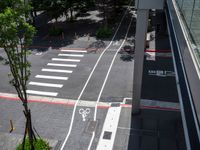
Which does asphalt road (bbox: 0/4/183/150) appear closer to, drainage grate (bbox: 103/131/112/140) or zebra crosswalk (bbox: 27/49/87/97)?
zebra crosswalk (bbox: 27/49/87/97)

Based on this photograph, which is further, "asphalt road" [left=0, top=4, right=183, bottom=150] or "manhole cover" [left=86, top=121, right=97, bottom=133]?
"asphalt road" [left=0, top=4, right=183, bottom=150]

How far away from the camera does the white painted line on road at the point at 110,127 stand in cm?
1784

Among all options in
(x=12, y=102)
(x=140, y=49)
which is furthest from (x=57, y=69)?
(x=140, y=49)

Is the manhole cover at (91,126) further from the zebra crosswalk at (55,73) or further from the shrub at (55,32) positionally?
the shrub at (55,32)

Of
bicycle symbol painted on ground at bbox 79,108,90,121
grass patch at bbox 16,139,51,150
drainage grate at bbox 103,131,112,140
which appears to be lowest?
drainage grate at bbox 103,131,112,140

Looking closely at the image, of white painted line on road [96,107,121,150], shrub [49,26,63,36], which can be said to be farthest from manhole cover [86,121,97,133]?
shrub [49,26,63,36]

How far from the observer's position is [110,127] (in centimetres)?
1953

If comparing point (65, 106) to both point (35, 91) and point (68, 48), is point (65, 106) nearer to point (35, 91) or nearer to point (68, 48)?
point (35, 91)

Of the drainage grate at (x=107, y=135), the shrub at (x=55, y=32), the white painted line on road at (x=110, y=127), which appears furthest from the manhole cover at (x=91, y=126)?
the shrub at (x=55, y=32)

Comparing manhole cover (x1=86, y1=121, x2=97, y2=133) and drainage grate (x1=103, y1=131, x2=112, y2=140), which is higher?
manhole cover (x1=86, y1=121, x2=97, y2=133)

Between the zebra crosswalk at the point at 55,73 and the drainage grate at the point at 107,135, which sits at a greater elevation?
the zebra crosswalk at the point at 55,73

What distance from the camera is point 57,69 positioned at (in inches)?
1147

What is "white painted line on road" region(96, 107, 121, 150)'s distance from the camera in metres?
17.8

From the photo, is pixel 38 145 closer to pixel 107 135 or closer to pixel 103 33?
pixel 107 135
